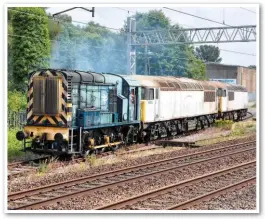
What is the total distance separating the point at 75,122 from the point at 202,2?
6198 millimetres

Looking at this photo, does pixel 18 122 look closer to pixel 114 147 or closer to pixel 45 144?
pixel 45 144

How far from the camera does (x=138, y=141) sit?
20.5 meters

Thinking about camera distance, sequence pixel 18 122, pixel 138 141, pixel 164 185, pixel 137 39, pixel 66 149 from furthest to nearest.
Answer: pixel 138 141 < pixel 137 39 < pixel 18 122 < pixel 66 149 < pixel 164 185

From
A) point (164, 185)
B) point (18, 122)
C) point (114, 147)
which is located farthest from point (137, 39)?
point (164, 185)

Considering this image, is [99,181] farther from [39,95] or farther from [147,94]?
[147,94]

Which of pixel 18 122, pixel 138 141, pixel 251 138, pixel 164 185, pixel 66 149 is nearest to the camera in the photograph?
pixel 164 185

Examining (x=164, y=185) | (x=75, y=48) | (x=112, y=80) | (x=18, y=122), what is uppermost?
(x=75, y=48)

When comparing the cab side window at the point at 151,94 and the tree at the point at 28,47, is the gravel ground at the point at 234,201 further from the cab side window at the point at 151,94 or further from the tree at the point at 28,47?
the cab side window at the point at 151,94

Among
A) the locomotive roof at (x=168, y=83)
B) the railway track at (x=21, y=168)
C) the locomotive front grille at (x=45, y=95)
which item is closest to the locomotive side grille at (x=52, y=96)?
the locomotive front grille at (x=45, y=95)

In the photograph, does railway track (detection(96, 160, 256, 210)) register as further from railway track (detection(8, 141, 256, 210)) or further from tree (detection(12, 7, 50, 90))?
tree (detection(12, 7, 50, 90))

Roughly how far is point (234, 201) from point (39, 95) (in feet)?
22.3

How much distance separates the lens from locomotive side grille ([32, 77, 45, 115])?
49.8 feet

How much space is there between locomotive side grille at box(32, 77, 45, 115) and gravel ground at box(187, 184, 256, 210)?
6223 mm

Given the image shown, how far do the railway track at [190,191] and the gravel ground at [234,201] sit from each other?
18 cm
